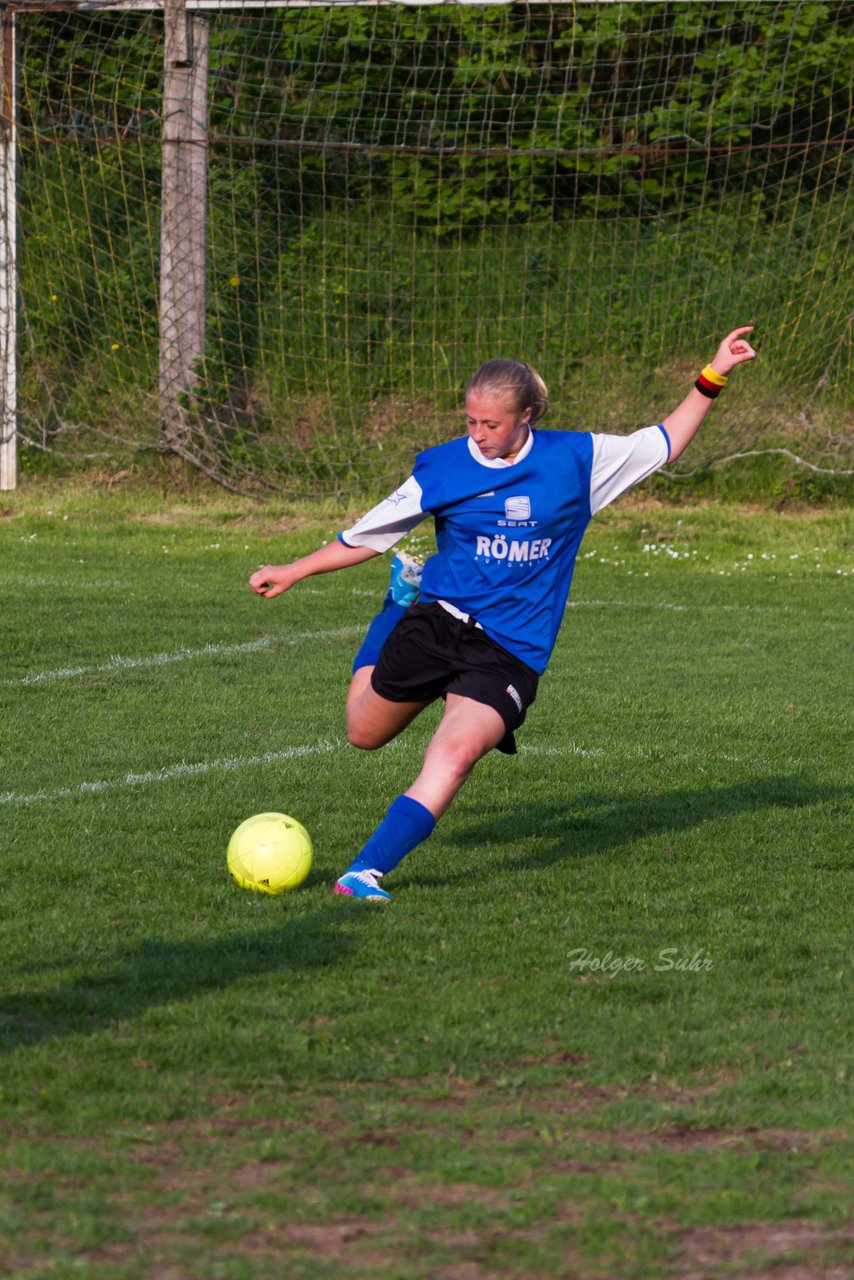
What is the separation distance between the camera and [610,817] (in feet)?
20.6

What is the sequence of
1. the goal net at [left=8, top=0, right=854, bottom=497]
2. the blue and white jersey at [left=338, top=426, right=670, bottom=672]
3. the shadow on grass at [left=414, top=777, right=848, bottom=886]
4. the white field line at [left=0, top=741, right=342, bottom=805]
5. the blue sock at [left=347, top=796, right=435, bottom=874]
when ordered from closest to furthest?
1. the blue sock at [left=347, top=796, right=435, bottom=874]
2. the blue and white jersey at [left=338, top=426, right=670, bottom=672]
3. the shadow on grass at [left=414, top=777, right=848, bottom=886]
4. the white field line at [left=0, top=741, right=342, bottom=805]
5. the goal net at [left=8, top=0, right=854, bottom=497]

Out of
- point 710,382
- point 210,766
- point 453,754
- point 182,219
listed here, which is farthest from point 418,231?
point 453,754

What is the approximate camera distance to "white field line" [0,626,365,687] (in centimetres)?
866

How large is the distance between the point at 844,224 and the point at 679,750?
1068cm

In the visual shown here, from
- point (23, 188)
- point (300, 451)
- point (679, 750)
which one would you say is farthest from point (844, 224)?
point (679, 750)

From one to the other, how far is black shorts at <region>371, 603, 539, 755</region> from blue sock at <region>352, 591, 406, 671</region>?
245 mm

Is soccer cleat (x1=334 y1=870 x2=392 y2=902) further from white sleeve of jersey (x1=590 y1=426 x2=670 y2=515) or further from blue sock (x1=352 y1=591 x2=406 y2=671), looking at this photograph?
white sleeve of jersey (x1=590 y1=426 x2=670 y2=515)

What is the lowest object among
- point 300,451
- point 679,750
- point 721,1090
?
point 300,451

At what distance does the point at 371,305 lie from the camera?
17.2m

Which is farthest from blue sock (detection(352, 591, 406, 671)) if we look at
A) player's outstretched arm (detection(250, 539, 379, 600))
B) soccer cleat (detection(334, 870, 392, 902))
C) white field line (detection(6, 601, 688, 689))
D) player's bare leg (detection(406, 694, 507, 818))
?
white field line (detection(6, 601, 688, 689))

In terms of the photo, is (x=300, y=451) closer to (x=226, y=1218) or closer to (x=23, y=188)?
(x=23, y=188)

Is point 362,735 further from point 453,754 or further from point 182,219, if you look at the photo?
point 182,219

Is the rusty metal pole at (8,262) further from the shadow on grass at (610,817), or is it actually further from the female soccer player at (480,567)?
the female soccer player at (480,567)

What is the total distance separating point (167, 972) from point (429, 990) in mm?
683
